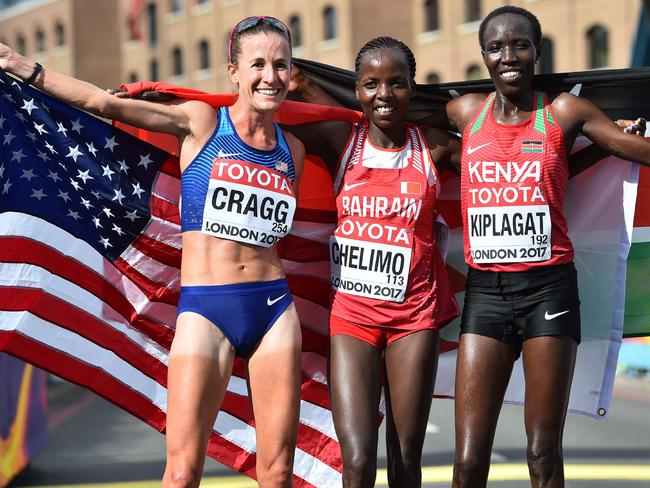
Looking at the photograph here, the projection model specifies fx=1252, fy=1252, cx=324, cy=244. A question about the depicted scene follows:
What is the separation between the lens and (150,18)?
6662cm

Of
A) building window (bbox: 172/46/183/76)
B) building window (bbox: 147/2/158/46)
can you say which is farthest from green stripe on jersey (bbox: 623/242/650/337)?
building window (bbox: 147/2/158/46)

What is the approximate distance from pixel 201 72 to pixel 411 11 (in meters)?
13.9

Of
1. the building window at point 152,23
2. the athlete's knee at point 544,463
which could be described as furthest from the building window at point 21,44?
the athlete's knee at point 544,463

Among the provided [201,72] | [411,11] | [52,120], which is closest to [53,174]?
[52,120]

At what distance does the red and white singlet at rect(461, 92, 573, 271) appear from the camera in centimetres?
581

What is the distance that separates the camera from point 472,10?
155 feet

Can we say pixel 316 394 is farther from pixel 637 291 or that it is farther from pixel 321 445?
pixel 637 291

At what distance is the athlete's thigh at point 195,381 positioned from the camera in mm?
5387

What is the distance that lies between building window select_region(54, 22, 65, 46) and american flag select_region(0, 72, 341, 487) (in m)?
68.4

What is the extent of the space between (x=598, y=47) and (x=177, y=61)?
27.6 m

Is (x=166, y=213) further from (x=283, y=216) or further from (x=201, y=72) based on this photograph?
(x=201, y=72)

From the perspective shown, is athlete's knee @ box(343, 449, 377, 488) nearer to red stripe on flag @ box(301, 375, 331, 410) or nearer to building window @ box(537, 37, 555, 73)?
red stripe on flag @ box(301, 375, 331, 410)

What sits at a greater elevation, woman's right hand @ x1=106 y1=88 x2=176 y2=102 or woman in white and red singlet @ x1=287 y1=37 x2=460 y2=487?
woman's right hand @ x1=106 y1=88 x2=176 y2=102

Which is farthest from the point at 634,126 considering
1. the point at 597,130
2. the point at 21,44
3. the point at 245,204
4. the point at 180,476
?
the point at 21,44
